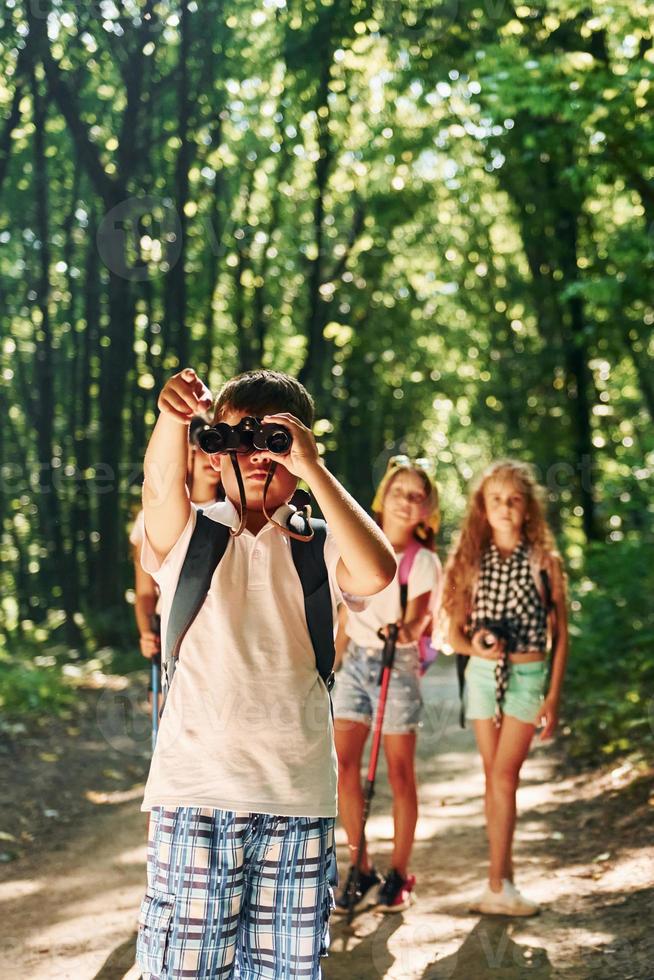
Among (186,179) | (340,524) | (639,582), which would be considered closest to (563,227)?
(186,179)

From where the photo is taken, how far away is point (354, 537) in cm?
273

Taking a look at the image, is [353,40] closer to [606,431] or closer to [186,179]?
[186,179]

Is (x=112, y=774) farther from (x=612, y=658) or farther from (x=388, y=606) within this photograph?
(x=612, y=658)

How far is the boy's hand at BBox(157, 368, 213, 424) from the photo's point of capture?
8.80ft

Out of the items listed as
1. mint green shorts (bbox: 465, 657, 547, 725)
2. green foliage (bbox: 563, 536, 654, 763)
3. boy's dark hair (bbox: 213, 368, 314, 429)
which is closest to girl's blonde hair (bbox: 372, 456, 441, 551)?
mint green shorts (bbox: 465, 657, 547, 725)

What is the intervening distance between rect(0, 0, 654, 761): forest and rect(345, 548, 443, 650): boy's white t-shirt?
386 centimetres

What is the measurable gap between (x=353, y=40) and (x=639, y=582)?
9415 millimetres

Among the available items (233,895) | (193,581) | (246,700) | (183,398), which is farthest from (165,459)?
(233,895)

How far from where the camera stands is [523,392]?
2302 cm

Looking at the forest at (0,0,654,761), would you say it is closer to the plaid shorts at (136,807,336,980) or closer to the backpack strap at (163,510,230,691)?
the plaid shorts at (136,807,336,980)

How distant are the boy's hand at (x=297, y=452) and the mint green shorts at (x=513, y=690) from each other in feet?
10.2

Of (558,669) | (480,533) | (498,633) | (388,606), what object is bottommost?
(558,669)

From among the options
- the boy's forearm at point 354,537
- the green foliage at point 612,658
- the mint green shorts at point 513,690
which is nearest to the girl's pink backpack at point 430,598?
the mint green shorts at point 513,690

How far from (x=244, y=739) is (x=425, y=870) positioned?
404cm
